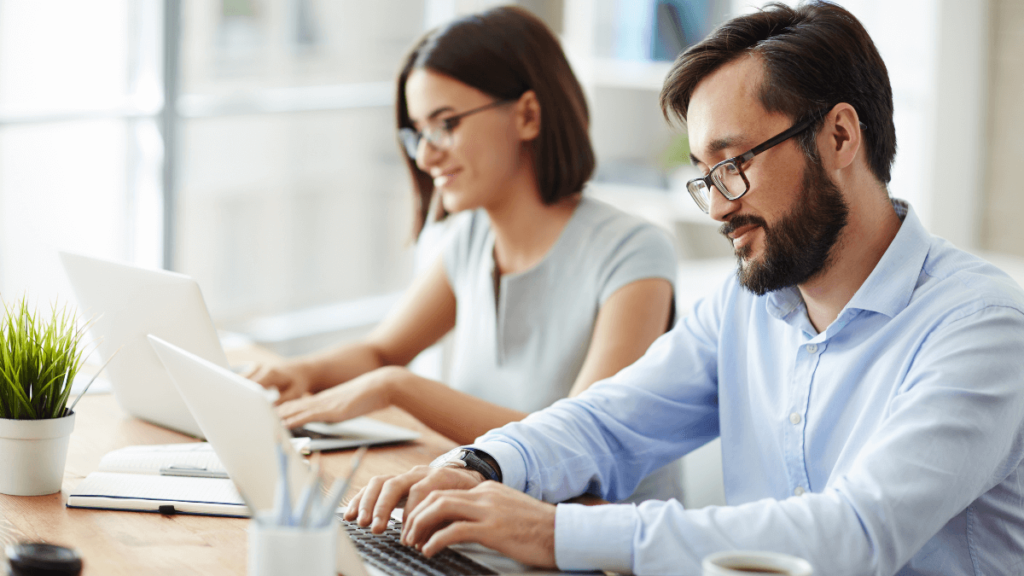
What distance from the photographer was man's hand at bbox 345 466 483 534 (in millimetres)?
1150

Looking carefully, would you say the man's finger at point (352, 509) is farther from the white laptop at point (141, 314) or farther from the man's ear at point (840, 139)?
the man's ear at point (840, 139)

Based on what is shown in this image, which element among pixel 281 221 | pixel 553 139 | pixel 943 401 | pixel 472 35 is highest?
pixel 472 35

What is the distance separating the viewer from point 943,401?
41.9 inches

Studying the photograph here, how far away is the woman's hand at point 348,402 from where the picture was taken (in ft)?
5.29

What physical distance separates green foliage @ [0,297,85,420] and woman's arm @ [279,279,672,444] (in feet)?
1.31

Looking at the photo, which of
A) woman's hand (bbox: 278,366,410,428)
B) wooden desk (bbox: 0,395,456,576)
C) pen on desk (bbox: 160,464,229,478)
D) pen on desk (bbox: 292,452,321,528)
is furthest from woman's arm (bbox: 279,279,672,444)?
pen on desk (bbox: 292,452,321,528)

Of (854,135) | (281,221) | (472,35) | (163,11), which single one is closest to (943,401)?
(854,135)

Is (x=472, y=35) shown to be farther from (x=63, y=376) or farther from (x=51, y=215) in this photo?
(x=51, y=215)

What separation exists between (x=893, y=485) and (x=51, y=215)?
8.59 feet

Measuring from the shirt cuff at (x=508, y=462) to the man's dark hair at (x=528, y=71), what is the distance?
0.81m

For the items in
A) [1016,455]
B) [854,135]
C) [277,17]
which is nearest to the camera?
[1016,455]

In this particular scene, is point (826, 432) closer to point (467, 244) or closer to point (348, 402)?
point (348, 402)

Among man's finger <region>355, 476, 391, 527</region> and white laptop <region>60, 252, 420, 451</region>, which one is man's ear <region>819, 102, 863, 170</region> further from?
white laptop <region>60, 252, 420, 451</region>

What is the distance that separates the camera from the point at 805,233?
4.11ft
